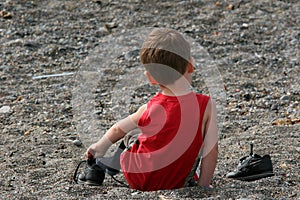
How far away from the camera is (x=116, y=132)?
12.1 ft

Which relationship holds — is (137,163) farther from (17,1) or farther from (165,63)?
(17,1)

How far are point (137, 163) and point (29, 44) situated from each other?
3849 mm

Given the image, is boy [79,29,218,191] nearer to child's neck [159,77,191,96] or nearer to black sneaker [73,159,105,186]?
child's neck [159,77,191,96]

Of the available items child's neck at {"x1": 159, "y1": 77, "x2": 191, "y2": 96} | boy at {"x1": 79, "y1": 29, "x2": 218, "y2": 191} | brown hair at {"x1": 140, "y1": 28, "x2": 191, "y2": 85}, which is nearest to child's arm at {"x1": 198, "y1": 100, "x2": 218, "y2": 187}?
boy at {"x1": 79, "y1": 29, "x2": 218, "y2": 191}

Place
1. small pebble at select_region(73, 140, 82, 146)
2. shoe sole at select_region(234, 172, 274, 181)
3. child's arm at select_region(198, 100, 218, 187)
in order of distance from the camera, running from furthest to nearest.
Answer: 1. small pebble at select_region(73, 140, 82, 146)
2. shoe sole at select_region(234, 172, 274, 181)
3. child's arm at select_region(198, 100, 218, 187)

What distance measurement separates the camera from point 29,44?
23.2ft

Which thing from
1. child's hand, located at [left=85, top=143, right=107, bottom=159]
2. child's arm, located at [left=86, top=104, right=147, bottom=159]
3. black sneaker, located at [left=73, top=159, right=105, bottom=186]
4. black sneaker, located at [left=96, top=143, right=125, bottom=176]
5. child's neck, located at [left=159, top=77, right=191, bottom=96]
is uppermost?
child's neck, located at [left=159, top=77, right=191, bottom=96]

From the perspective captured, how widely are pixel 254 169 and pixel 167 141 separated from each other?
59 centimetres

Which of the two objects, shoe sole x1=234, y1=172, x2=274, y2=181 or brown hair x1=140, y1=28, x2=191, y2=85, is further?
shoe sole x1=234, y1=172, x2=274, y2=181

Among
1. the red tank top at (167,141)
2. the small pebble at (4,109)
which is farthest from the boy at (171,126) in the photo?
the small pebble at (4,109)

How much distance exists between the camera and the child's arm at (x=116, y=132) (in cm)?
358

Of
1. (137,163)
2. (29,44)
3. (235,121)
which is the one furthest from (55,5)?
(137,163)

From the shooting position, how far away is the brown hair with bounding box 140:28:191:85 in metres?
3.36

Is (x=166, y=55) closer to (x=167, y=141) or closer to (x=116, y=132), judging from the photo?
(x=167, y=141)
